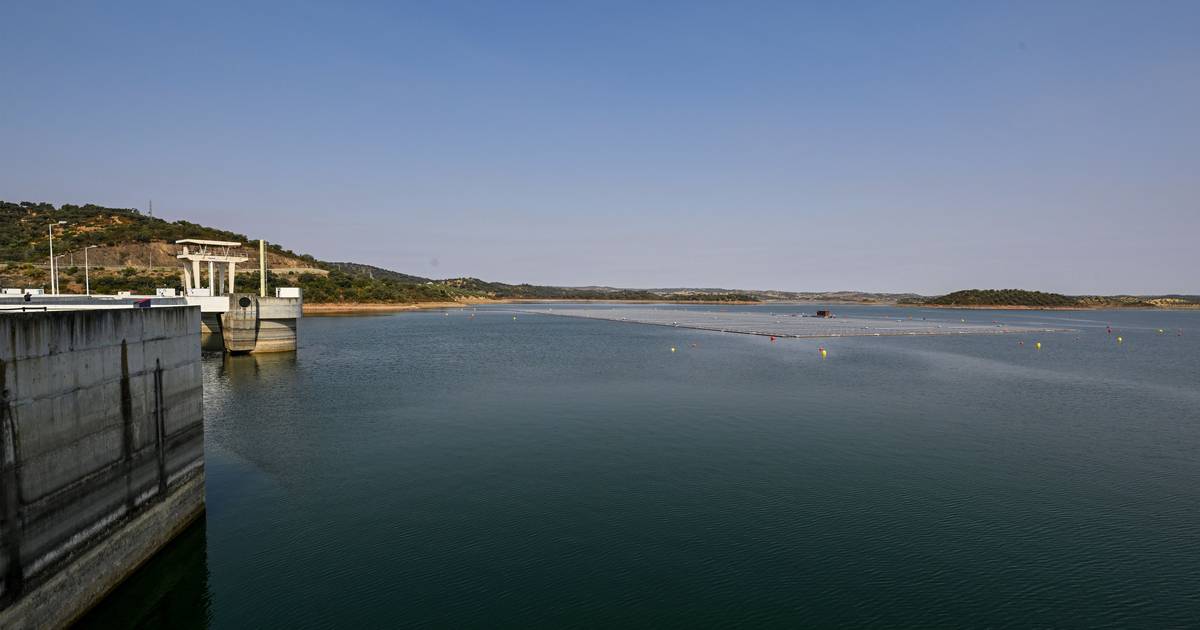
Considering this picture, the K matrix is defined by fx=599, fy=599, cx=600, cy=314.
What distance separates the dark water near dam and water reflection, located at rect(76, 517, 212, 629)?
66 mm

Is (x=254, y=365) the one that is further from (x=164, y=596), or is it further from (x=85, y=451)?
(x=85, y=451)

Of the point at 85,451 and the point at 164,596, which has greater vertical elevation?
the point at 85,451

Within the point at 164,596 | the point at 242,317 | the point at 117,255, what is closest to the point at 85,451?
the point at 164,596

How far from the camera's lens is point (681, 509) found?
22609mm

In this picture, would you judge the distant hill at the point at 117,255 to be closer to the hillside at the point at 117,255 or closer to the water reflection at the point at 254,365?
the hillside at the point at 117,255

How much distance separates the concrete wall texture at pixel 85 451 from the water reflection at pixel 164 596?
36 centimetres

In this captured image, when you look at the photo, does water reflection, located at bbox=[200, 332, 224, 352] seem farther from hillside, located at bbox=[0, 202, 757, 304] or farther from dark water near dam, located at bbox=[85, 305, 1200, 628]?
hillside, located at bbox=[0, 202, 757, 304]

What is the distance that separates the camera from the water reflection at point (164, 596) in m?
15.2

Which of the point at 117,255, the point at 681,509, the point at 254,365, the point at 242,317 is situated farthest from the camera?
the point at 117,255

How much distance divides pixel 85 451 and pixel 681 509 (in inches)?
706

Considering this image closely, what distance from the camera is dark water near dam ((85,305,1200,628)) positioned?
53.1 feet

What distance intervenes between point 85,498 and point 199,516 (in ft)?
25.1

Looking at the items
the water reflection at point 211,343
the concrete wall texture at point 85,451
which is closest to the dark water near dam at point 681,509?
the concrete wall texture at point 85,451

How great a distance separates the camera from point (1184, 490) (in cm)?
2575
